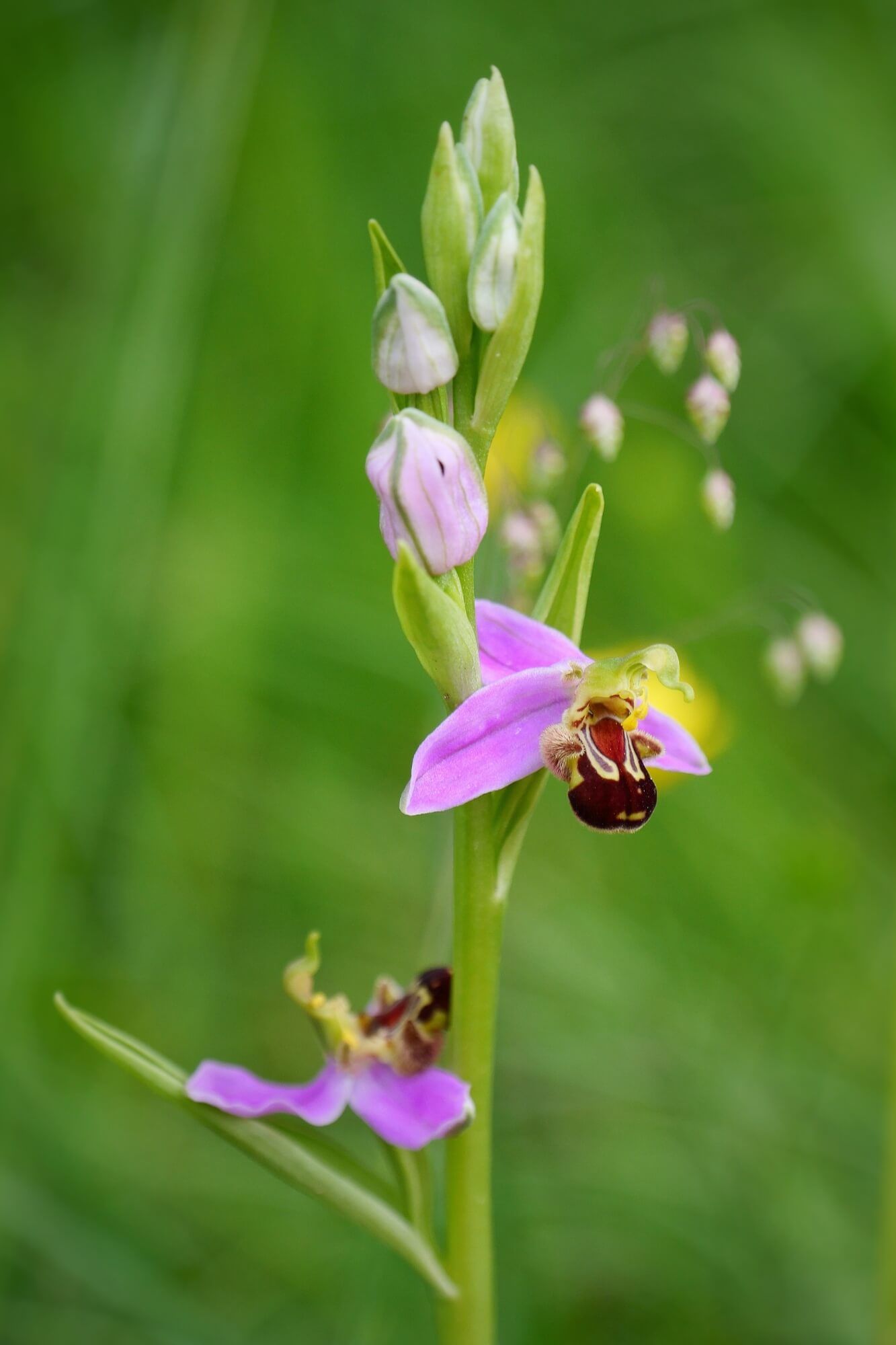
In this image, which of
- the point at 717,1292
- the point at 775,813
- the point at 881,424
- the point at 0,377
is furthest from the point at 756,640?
A: the point at 0,377

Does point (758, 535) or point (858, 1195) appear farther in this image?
point (758, 535)

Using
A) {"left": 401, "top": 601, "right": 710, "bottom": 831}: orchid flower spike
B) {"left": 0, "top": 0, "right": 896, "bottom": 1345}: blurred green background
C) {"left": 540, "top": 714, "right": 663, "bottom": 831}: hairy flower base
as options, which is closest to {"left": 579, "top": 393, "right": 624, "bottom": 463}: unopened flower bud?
{"left": 401, "top": 601, "right": 710, "bottom": 831}: orchid flower spike

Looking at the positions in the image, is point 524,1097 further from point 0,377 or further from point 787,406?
point 0,377

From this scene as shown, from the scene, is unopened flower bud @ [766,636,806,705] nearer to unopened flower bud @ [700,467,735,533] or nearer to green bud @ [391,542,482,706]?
unopened flower bud @ [700,467,735,533]

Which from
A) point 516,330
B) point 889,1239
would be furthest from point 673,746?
point 889,1239

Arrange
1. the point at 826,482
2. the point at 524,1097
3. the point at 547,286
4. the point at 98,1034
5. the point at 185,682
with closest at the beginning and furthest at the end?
the point at 98,1034 → the point at 524,1097 → the point at 185,682 → the point at 826,482 → the point at 547,286

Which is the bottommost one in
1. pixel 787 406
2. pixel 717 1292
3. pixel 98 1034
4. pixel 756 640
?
pixel 717 1292

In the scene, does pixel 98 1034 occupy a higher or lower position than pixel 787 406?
lower

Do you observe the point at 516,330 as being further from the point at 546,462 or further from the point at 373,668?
the point at 373,668
